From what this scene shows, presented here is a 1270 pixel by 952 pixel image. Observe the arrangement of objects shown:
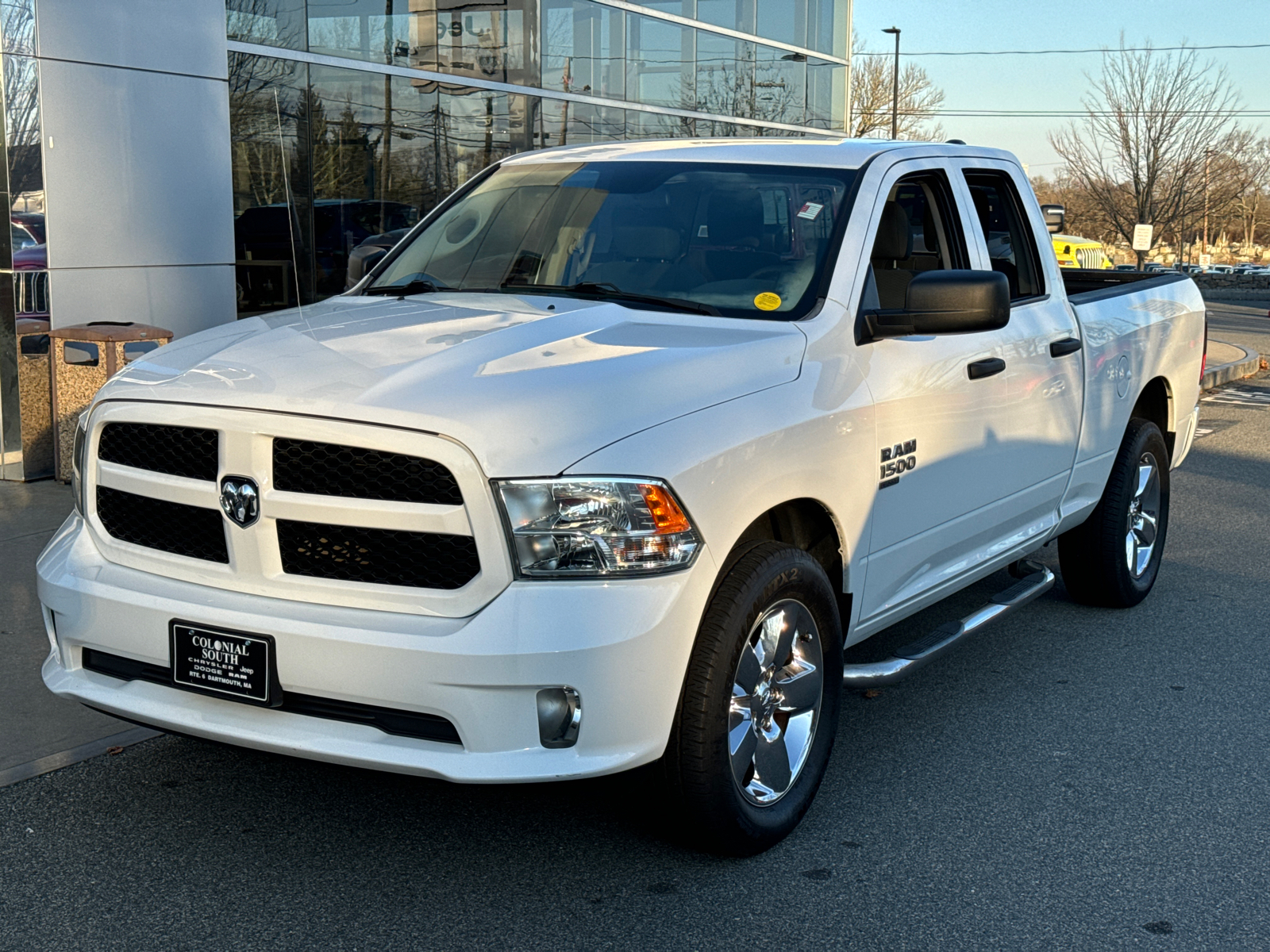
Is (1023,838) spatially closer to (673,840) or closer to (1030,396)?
(673,840)

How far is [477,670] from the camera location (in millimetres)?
3131

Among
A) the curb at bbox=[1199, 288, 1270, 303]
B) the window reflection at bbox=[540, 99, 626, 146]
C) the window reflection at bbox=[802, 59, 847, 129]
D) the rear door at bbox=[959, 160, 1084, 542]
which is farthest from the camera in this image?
the curb at bbox=[1199, 288, 1270, 303]

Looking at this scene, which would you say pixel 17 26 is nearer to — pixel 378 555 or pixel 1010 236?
pixel 1010 236

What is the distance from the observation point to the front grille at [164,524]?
346 cm

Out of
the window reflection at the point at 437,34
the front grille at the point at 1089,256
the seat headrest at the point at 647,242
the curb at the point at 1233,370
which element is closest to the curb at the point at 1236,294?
the front grille at the point at 1089,256

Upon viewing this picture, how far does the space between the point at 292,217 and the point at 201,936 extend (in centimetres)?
933

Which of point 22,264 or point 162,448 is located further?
point 22,264

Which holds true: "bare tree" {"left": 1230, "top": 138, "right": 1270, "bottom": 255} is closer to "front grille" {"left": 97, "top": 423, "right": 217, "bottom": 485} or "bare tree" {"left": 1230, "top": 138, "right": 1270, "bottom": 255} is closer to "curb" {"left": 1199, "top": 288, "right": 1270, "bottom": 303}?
"curb" {"left": 1199, "top": 288, "right": 1270, "bottom": 303}

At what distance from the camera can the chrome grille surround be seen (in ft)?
10.4

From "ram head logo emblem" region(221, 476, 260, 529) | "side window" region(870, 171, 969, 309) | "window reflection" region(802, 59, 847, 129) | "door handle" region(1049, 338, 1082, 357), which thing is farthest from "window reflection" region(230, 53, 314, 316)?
"window reflection" region(802, 59, 847, 129)

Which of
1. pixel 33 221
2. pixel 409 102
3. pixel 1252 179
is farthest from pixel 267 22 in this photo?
pixel 1252 179

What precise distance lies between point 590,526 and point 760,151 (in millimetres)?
2094

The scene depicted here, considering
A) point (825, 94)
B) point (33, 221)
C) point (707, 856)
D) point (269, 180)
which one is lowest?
point (707, 856)

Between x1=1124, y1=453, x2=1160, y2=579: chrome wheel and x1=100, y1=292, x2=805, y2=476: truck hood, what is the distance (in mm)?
3020
